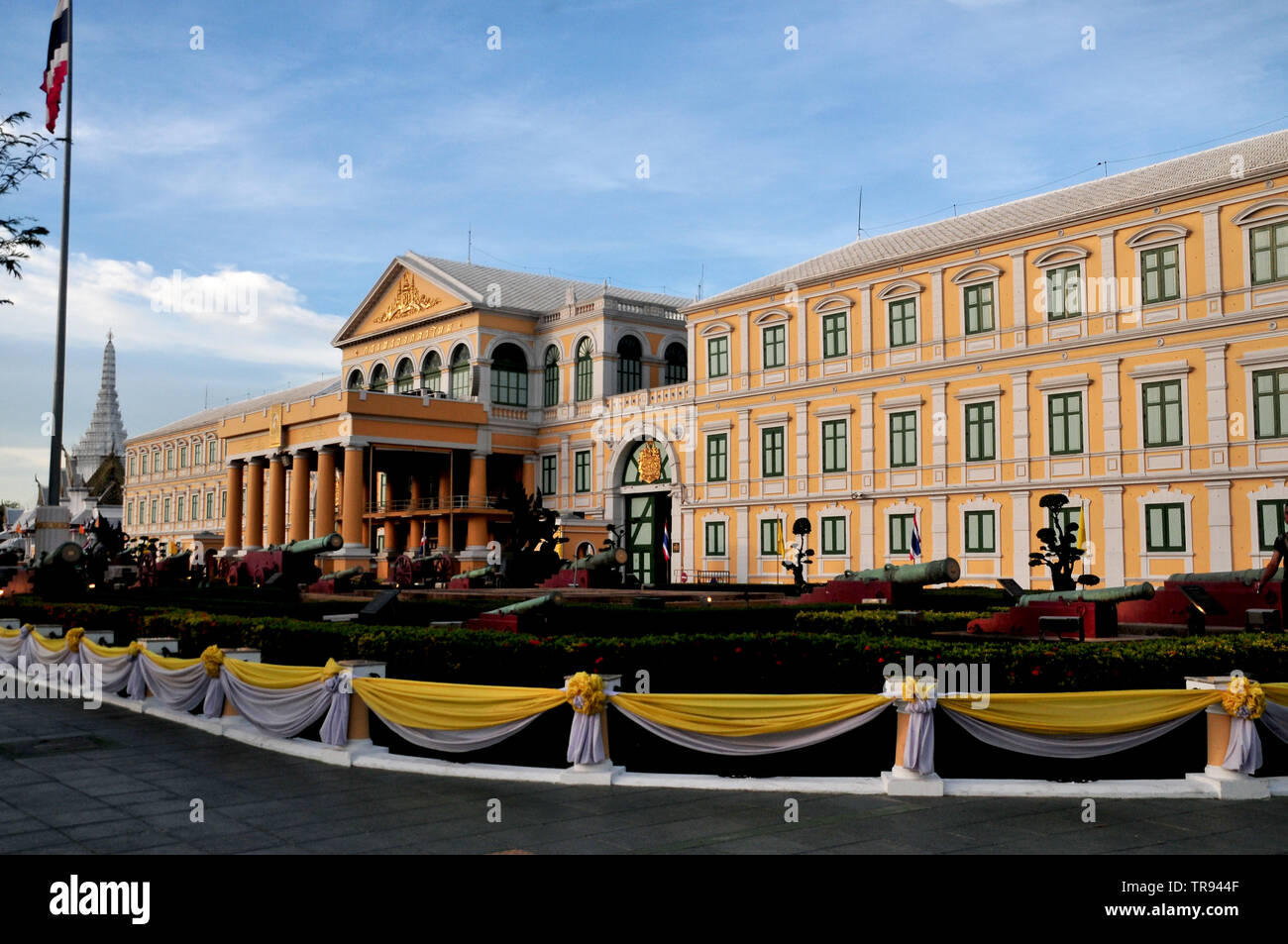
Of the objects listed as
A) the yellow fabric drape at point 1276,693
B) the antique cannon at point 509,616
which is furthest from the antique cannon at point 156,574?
the yellow fabric drape at point 1276,693

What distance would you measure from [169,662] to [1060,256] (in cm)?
2834

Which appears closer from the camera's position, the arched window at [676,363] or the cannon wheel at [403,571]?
the cannon wheel at [403,571]

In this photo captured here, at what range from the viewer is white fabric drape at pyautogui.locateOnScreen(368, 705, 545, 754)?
32.8 ft

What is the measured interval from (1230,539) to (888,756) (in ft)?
75.8

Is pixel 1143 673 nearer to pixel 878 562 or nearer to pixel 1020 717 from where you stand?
pixel 1020 717

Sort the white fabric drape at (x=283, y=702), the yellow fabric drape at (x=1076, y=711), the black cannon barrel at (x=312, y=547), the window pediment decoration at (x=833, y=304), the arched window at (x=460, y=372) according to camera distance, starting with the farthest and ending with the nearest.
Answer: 1. the arched window at (x=460, y=372)
2. the window pediment decoration at (x=833, y=304)
3. the black cannon barrel at (x=312, y=547)
4. the white fabric drape at (x=283, y=702)
5. the yellow fabric drape at (x=1076, y=711)

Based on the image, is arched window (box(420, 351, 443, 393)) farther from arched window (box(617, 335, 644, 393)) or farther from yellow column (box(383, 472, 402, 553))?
arched window (box(617, 335, 644, 393))

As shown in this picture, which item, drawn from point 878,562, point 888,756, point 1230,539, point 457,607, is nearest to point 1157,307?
point 1230,539

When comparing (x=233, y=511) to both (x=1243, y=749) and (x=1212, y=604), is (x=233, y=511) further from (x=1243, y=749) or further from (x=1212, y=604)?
(x=1243, y=749)

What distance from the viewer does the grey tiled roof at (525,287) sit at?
A: 181 feet

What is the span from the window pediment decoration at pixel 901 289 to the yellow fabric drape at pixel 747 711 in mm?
29217

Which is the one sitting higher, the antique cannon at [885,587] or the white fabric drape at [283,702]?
the antique cannon at [885,587]

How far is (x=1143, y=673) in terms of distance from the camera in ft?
34.7

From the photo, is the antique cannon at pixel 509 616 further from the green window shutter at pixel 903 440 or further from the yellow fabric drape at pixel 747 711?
the green window shutter at pixel 903 440
